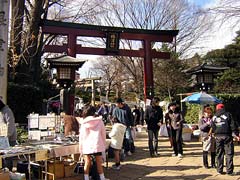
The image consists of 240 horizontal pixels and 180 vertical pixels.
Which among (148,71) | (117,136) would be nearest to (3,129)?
(117,136)

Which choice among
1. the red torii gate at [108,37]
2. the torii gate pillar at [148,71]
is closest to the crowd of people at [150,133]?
the red torii gate at [108,37]

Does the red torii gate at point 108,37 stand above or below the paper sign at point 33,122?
above

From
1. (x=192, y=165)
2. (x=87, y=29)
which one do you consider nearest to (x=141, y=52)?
(x=87, y=29)

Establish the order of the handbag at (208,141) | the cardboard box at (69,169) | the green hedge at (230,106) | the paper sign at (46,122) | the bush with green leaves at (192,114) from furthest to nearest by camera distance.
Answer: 1. the bush with green leaves at (192,114)
2. the green hedge at (230,106)
3. the paper sign at (46,122)
4. the handbag at (208,141)
5. the cardboard box at (69,169)

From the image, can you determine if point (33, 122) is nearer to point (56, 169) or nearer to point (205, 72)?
point (56, 169)

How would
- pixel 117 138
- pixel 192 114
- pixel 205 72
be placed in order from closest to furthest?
pixel 117 138 → pixel 205 72 → pixel 192 114

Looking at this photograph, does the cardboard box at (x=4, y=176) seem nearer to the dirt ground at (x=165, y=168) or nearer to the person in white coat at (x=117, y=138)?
the dirt ground at (x=165, y=168)

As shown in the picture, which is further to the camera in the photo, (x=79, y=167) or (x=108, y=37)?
(x=108, y=37)

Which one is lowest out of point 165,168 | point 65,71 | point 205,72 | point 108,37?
point 165,168

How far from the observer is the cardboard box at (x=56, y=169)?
22.1 ft

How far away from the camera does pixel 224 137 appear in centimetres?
721

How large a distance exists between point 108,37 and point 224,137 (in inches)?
416

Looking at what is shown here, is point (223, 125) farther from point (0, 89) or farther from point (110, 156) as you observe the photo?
point (0, 89)

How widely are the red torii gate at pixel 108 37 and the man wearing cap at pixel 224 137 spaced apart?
9505 millimetres
